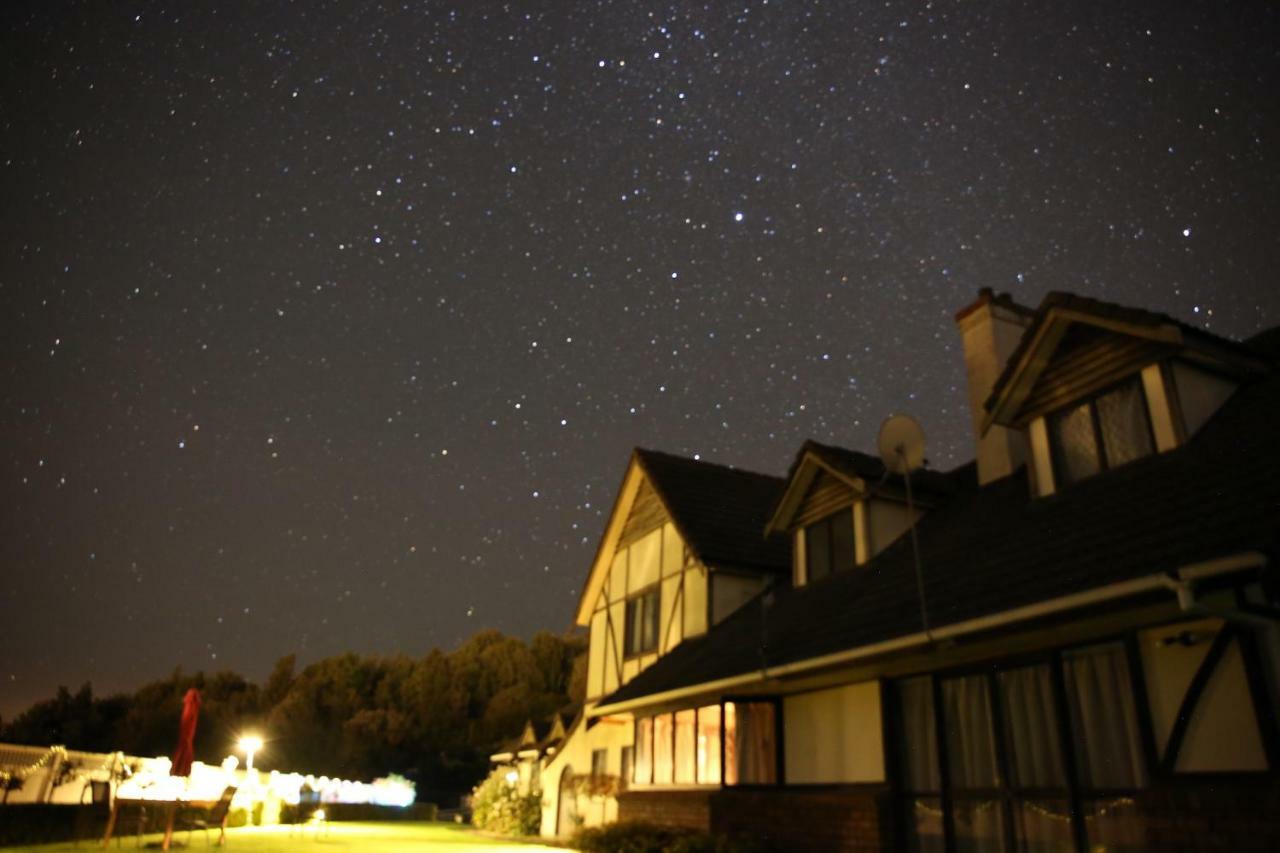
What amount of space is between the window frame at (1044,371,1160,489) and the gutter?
336 centimetres

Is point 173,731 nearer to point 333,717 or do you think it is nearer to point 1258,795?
point 333,717

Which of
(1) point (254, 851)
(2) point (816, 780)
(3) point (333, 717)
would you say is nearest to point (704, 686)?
(2) point (816, 780)

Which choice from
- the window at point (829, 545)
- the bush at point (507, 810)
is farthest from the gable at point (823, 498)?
the bush at point (507, 810)

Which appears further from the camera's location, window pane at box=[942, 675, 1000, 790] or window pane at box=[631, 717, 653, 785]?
window pane at box=[631, 717, 653, 785]

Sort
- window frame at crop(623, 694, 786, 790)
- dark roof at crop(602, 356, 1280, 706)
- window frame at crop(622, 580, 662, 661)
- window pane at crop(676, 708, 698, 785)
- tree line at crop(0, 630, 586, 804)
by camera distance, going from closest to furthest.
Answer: dark roof at crop(602, 356, 1280, 706), window frame at crop(623, 694, 786, 790), window pane at crop(676, 708, 698, 785), window frame at crop(622, 580, 662, 661), tree line at crop(0, 630, 586, 804)

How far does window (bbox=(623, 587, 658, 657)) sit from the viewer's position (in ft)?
68.1

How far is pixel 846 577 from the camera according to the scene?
14.0 metres

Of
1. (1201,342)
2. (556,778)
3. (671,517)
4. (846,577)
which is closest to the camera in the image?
(1201,342)

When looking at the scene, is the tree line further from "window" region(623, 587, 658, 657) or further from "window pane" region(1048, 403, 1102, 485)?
"window pane" region(1048, 403, 1102, 485)

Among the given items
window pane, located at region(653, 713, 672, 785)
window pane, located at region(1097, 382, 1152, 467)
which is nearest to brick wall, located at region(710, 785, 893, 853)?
window pane, located at region(653, 713, 672, 785)

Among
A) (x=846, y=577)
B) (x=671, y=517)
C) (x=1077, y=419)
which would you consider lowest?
(x=846, y=577)

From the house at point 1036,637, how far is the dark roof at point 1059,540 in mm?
40

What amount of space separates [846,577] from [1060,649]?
587 centimetres

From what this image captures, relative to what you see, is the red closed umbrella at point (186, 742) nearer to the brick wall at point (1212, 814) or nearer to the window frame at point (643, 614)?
the window frame at point (643, 614)
